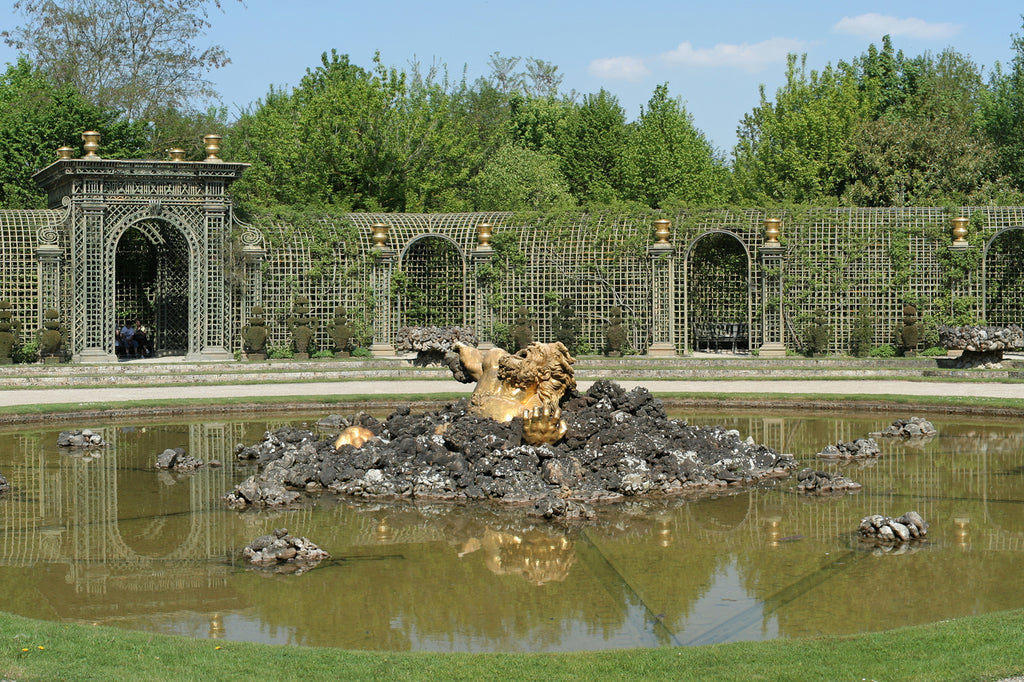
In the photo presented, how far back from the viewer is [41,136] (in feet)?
116

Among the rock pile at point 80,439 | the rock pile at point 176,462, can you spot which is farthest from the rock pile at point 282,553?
the rock pile at point 80,439

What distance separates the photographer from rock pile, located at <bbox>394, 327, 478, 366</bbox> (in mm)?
23969

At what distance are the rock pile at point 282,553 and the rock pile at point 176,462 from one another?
13.2 feet

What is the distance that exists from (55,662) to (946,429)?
12263 mm

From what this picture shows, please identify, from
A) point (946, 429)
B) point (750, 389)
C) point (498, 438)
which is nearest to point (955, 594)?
point (498, 438)

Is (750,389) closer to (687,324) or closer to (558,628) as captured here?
(687,324)

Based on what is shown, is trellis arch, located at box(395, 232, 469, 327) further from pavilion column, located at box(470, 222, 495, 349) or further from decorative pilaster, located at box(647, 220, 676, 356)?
decorative pilaster, located at box(647, 220, 676, 356)

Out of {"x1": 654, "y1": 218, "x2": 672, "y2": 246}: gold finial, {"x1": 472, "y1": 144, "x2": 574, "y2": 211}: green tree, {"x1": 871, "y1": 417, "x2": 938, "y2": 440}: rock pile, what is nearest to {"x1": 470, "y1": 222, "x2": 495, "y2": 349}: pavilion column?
{"x1": 654, "y1": 218, "x2": 672, "y2": 246}: gold finial

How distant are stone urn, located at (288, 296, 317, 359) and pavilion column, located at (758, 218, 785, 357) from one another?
10.9 metres

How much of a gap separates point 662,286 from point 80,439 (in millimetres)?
16273

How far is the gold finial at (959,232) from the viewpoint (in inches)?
1004

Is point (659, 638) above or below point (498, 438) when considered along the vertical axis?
below

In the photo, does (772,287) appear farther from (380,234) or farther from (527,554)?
(527,554)

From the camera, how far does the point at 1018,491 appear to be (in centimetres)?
1030
